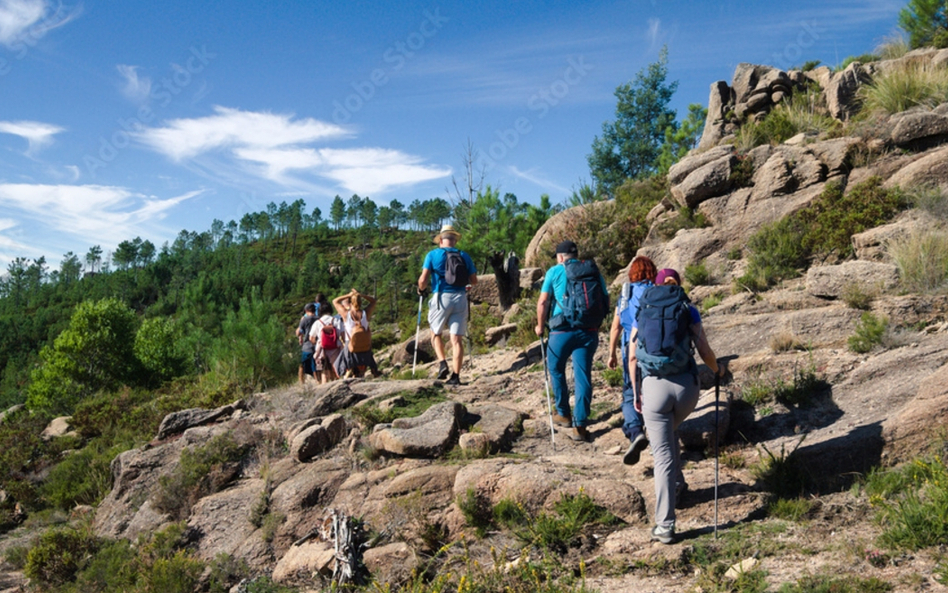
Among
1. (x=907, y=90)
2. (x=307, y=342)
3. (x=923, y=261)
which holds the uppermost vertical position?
(x=907, y=90)

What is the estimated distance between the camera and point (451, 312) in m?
8.63

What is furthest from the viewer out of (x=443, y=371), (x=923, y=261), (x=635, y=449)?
(x=443, y=371)

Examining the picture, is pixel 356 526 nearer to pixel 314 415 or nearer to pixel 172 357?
pixel 314 415

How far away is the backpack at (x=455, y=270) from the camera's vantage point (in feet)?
27.9

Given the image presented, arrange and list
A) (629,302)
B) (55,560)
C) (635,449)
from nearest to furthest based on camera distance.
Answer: (635,449) < (629,302) < (55,560)

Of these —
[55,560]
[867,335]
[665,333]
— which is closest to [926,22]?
[867,335]

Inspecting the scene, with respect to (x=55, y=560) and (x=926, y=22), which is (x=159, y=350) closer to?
(x=55, y=560)

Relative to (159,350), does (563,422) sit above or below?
below

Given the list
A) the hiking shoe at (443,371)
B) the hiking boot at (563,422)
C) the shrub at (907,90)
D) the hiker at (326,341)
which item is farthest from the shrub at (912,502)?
the shrub at (907,90)

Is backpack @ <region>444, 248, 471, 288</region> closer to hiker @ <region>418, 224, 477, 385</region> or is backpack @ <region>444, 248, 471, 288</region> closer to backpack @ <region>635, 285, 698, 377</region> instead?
hiker @ <region>418, 224, 477, 385</region>

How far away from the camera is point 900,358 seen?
631 cm

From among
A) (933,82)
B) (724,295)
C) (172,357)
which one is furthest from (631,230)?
(172,357)

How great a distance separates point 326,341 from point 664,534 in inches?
274

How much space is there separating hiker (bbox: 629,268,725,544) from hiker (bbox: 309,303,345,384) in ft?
21.4
